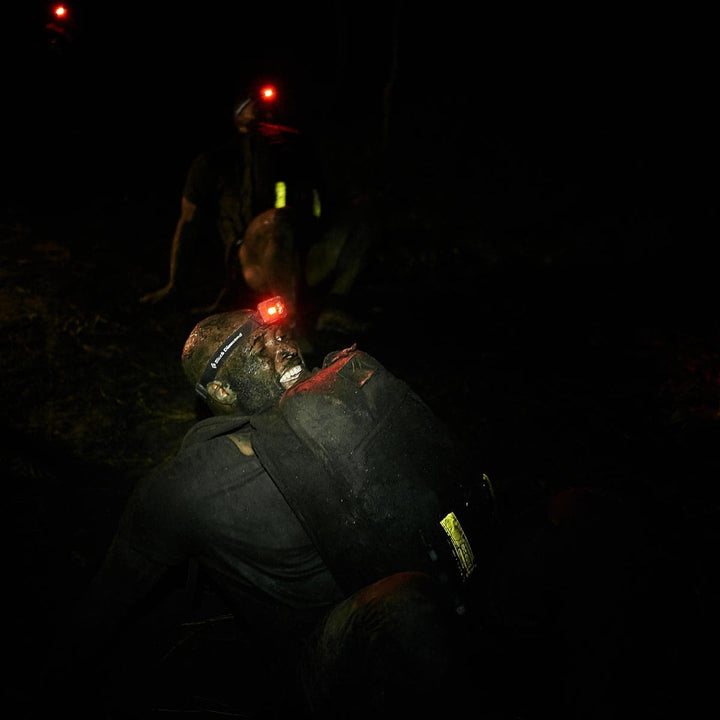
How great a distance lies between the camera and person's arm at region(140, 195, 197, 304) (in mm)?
5133

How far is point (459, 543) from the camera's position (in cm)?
173

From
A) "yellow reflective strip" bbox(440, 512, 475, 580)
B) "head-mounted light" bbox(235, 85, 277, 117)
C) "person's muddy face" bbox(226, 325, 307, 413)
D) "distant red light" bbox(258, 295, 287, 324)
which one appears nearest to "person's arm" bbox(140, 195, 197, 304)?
"head-mounted light" bbox(235, 85, 277, 117)

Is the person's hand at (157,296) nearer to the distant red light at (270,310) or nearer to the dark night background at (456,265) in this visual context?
the dark night background at (456,265)

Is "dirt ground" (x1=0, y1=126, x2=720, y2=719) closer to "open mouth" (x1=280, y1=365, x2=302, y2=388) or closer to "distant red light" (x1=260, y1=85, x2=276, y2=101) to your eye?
"open mouth" (x1=280, y1=365, x2=302, y2=388)

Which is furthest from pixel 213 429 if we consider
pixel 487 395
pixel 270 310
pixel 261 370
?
pixel 487 395

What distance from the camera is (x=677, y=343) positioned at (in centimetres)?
517

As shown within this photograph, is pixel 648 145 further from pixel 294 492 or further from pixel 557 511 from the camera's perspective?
pixel 294 492

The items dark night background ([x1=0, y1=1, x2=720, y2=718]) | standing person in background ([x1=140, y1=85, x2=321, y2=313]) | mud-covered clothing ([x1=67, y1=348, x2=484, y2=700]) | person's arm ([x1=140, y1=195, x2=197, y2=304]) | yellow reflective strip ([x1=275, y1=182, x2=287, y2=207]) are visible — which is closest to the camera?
mud-covered clothing ([x1=67, y1=348, x2=484, y2=700])

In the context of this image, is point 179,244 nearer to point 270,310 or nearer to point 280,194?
point 280,194

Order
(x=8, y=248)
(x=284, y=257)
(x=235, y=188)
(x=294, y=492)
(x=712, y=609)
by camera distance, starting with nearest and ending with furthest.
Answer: (x=294, y=492) → (x=712, y=609) → (x=284, y=257) → (x=235, y=188) → (x=8, y=248)

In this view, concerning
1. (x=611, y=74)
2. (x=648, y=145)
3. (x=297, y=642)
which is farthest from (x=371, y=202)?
(x=611, y=74)

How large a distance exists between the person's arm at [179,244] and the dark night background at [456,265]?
18cm

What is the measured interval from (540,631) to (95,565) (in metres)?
2.15

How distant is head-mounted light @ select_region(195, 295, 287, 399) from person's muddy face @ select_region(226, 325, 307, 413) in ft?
0.08
